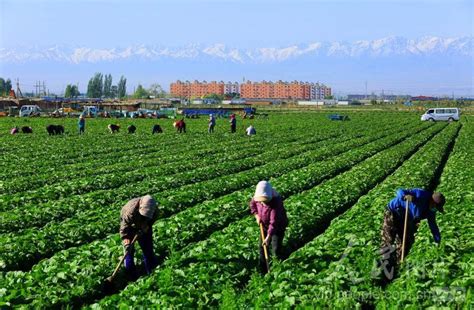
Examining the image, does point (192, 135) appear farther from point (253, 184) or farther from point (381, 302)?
point (381, 302)

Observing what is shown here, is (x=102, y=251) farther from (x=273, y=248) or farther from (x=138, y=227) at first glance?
(x=273, y=248)

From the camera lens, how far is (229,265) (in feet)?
34.5

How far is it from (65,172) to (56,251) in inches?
470

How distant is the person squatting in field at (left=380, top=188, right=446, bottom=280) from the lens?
32.6 feet

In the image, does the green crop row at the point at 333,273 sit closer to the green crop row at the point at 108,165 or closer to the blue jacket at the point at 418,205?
the blue jacket at the point at 418,205

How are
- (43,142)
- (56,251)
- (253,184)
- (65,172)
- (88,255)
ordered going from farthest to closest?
(43,142) → (65,172) → (253,184) → (56,251) → (88,255)

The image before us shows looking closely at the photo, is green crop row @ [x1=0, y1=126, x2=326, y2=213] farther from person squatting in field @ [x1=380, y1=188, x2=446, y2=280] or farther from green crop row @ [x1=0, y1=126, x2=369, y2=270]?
person squatting in field @ [x1=380, y1=188, x2=446, y2=280]

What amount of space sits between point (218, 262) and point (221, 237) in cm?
178

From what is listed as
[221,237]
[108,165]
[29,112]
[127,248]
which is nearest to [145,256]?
[127,248]

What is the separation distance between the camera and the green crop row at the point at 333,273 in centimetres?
860

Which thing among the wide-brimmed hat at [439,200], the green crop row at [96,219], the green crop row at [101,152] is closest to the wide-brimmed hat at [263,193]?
the green crop row at [96,219]

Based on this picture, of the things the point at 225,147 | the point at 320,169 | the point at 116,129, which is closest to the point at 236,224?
the point at 320,169

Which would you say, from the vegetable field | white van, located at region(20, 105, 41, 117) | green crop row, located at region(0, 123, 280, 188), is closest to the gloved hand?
the vegetable field

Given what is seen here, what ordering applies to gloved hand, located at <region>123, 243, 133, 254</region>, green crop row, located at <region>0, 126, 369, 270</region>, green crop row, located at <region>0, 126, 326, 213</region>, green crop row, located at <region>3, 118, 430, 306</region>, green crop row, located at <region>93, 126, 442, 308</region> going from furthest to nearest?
green crop row, located at <region>0, 126, 326, 213</region> < green crop row, located at <region>0, 126, 369, 270</region> < gloved hand, located at <region>123, 243, 133, 254</region> < green crop row, located at <region>3, 118, 430, 306</region> < green crop row, located at <region>93, 126, 442, 308</region>
